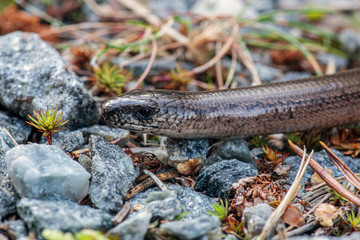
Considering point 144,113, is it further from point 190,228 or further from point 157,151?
point 190,228

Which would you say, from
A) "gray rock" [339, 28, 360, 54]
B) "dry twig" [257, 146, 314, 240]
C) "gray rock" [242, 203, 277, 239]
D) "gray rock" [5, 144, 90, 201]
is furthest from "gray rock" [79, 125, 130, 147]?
"gray rock" [339, 28, 360, 54]

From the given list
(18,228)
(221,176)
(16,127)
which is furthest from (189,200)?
(16,127)

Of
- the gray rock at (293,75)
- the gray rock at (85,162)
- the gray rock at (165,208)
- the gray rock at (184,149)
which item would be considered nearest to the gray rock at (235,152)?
the gray rock at (184,149)

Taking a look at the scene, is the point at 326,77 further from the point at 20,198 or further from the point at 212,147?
the point at 20,198

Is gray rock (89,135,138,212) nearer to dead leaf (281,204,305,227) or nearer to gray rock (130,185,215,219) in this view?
gray rock (130,185,215,219)

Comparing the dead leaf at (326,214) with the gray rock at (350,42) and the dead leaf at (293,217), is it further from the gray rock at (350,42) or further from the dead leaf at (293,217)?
the gray rock at (350,42)
